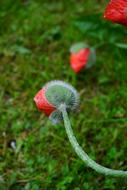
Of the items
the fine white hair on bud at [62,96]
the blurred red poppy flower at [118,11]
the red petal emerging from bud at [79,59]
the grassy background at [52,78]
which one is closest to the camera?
the blurred red poppy flower at [118,11]

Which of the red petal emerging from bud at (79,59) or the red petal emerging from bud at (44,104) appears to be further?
the red petal emerging from bud at (79,59)

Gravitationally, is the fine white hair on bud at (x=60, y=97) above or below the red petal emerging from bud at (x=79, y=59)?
above

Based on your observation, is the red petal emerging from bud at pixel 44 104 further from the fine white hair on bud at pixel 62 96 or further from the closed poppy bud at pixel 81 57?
the closed poppy bud at pixel 81 57

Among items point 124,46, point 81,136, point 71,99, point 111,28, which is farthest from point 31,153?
point 111,28

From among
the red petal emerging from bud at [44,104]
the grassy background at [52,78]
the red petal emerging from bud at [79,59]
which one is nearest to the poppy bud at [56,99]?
the red petal emerging from bud at [44,104]

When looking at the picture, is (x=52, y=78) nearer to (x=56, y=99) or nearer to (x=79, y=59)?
(x=79, y=59)

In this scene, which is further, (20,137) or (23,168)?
(20,137)

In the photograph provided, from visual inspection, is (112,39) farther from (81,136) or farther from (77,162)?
(77,162)
